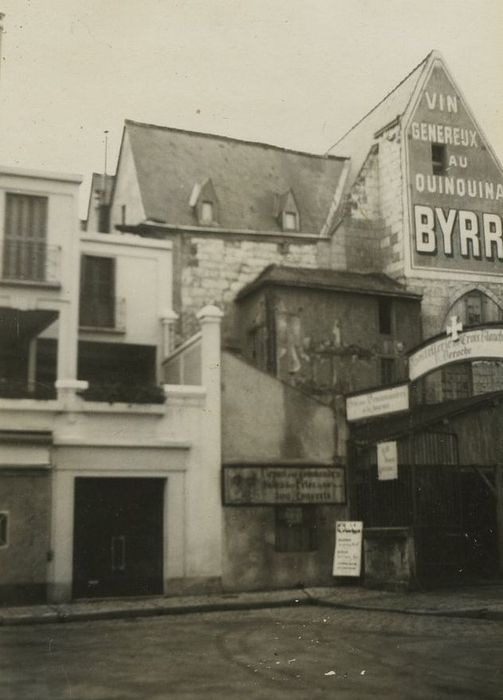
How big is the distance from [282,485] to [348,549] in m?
2.05

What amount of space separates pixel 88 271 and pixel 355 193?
12967 millimetres

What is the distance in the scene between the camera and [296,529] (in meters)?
20.0

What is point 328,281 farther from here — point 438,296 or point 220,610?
point 220,610

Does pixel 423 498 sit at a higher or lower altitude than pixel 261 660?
higher

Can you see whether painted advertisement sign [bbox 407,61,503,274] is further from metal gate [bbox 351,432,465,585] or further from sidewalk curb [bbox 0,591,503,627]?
sidewalk curb [bbox 0,591,503,627]

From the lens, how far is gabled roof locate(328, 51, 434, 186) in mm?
34000

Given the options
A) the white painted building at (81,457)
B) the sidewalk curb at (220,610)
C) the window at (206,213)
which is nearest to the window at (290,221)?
the window at (206,213)

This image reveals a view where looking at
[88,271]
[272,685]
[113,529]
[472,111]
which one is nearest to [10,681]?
[272,685]

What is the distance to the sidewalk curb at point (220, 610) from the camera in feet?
45.3

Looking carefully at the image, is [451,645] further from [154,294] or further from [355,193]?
[355,193]

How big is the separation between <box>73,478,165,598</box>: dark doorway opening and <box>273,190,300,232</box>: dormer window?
1631 cm

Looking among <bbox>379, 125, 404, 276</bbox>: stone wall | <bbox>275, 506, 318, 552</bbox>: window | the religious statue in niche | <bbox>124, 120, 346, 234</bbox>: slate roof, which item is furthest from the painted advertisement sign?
<bbox>275, 506, 318, 552</bbox>: window

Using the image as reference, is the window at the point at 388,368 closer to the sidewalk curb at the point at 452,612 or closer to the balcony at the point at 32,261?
the balcony at the point at 32,261

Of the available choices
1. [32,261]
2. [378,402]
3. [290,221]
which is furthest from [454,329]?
[290,221]
